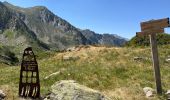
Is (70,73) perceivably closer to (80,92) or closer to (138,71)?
(138,71)

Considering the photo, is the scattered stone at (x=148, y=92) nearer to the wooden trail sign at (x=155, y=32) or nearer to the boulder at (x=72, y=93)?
the wooden trail sign at (x=155, y=32)

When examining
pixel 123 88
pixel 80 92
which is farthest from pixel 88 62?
pixel 80 92

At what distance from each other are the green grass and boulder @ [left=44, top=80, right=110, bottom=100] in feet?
9.30

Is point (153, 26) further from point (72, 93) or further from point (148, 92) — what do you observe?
point (72, 93)

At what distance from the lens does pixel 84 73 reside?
27.5 meters

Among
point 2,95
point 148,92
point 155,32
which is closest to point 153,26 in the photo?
point 155,32

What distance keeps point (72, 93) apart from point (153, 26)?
27.0 feet

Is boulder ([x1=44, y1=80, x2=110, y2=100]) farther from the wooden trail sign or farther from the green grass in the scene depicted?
the wooden trail sign

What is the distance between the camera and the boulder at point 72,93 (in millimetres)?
17081

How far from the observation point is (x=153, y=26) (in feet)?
71.8

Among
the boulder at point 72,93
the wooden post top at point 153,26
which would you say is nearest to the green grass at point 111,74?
the boulder at point 72,93

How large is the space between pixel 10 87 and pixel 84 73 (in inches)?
300

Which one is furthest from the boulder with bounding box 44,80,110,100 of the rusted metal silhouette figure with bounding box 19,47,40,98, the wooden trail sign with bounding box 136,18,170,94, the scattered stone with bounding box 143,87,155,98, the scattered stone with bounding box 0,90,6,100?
the wooden trail sign with bounding box 136,18,170,94

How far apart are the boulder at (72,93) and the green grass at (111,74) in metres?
2.83
